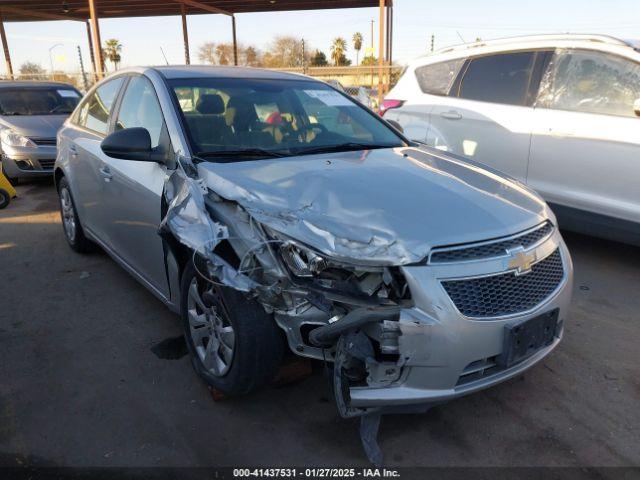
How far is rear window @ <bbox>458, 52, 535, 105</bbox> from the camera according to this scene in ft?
16.3

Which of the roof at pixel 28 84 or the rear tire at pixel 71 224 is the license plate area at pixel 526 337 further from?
the roof at pixel 28 84

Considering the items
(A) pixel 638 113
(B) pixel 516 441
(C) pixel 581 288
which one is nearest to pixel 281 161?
(B) pixel 516 441

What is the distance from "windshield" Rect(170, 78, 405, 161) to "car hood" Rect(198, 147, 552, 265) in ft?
0.80

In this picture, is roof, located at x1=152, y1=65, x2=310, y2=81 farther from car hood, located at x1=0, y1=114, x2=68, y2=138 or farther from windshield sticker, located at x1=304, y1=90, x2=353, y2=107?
car hood, located at x1=0, y1=114, x2=68, y2=138

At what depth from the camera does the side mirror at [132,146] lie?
9.53ft

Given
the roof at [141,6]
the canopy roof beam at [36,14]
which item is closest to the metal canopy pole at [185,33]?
the roof at [141,6]

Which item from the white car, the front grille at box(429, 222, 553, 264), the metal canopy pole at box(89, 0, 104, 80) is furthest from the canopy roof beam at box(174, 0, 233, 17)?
the front grille at box(429, 222, 553, 264)

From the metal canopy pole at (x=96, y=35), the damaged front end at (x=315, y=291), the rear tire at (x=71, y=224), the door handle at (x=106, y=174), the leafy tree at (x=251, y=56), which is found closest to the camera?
the damaged front end at (x=315, y=291)

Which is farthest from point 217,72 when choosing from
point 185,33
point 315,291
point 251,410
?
point 185,33

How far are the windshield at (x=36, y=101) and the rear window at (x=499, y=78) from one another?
22.9 feet

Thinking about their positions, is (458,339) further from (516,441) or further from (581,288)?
(581,288)

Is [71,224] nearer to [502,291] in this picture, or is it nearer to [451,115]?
[451,115]

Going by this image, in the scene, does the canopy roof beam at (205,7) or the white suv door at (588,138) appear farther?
the canopy roof beam at (205,7)

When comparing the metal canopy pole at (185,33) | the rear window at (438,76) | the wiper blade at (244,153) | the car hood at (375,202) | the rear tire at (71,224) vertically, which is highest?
the metal canopy pole at (185,33)
